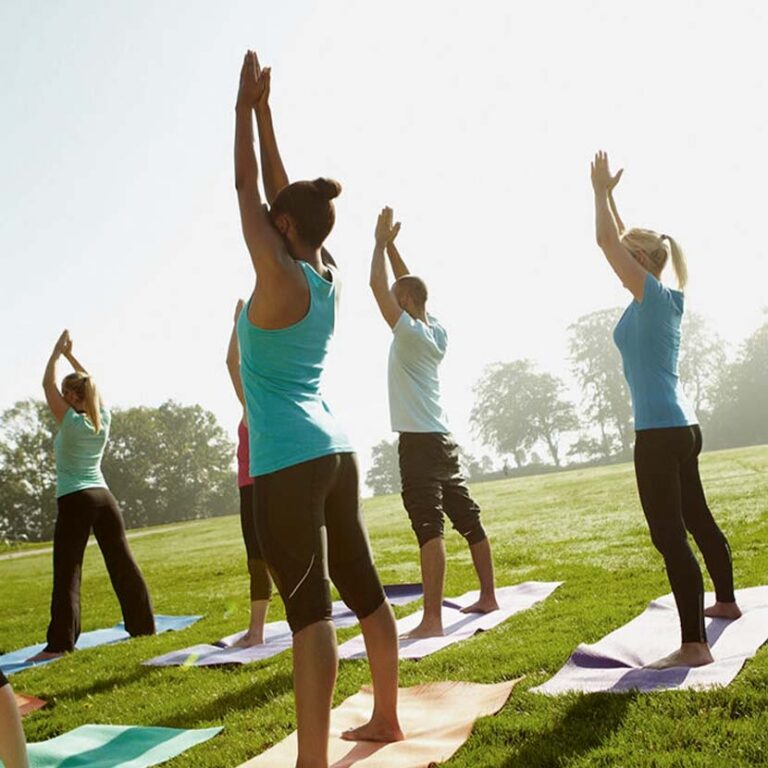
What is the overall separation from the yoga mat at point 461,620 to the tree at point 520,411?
239 feet

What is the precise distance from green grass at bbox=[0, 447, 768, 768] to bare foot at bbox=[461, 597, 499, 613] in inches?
15.7

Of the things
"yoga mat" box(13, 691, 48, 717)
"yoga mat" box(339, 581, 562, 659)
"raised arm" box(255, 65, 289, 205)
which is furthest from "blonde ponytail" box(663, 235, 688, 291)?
"yoga mat" box(13, 691, 48, 717)

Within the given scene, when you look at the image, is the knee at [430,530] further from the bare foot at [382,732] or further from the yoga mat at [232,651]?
the bare foot at [382,732]

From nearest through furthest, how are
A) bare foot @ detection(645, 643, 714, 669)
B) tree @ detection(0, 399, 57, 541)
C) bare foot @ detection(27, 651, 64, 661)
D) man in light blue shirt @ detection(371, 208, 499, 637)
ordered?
1. bare foot @ detection(645, 643, 714, 669)
2. man in light blue shirt @ detection(371, 208, 499, 637)
3. bare foot @ detection(27, 651, 64, 661)
4. tree @ detection(0, 399, 57, 541)

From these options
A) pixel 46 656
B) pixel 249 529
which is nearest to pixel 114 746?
pixel 249 529

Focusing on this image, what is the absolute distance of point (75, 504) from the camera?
8.01 m

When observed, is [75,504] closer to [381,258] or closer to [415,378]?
[415,378]

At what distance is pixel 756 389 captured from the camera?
224 feet

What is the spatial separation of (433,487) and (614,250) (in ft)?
9.32

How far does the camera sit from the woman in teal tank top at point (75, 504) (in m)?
7.98

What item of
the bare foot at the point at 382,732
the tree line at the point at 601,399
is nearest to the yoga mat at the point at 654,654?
the bare foot at the point at 382,732

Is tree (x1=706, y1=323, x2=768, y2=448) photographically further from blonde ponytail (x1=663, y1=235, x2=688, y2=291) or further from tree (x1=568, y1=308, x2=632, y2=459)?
blonde ponytail (x1=663, y1=235, x2=688, y2=291)

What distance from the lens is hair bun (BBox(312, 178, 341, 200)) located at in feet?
12.2

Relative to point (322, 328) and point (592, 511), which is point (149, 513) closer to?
point (592, 511)
